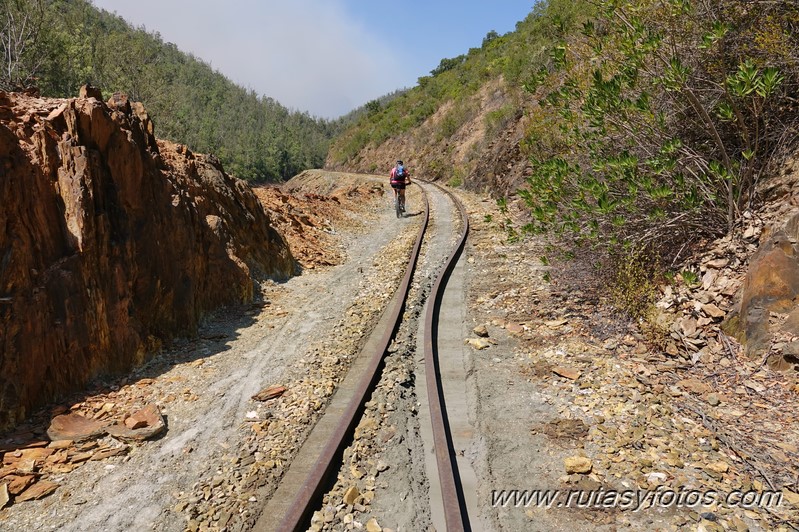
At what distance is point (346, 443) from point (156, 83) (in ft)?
173

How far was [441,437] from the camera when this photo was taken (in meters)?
4.19

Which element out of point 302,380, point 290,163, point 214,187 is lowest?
point 302,380

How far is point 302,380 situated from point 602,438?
11.0 ft

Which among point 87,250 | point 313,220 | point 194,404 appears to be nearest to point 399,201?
point 313,220

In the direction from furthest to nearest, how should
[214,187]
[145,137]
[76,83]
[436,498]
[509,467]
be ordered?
[76,83]
[214,187]
[145,137]
[509,467]
[436,498]

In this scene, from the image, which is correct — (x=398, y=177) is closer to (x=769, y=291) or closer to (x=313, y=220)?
(x=313, y=220)

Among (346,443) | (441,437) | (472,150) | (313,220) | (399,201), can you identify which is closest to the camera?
(441,437)

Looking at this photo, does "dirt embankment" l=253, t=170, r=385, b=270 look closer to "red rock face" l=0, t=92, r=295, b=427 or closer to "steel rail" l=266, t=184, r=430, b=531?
"red rock face" l=0, t=92, r=295, b=427

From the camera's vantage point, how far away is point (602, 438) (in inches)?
162

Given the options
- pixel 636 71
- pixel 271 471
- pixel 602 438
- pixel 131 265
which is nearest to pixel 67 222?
pixel 131 265

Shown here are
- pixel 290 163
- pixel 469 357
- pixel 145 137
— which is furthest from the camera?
pixel 290 163

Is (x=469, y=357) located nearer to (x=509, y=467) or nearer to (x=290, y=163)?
(x=509, y=467)

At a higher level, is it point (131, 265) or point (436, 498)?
point (131, 265)

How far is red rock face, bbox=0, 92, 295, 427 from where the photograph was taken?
16.3 ft
